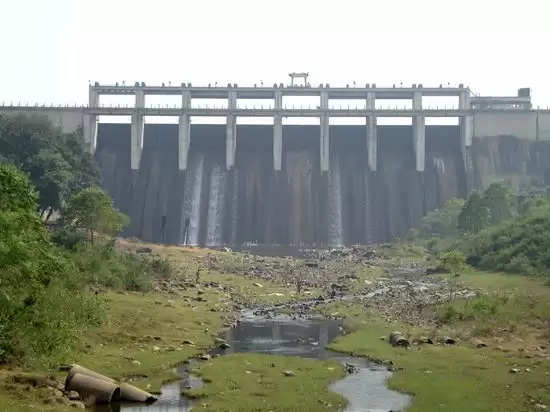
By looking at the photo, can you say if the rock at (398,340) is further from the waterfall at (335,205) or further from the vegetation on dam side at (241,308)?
the waterfall at (335,205)

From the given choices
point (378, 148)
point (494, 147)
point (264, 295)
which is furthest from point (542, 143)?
A: point (264, 295)

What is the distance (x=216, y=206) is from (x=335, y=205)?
12.1 m

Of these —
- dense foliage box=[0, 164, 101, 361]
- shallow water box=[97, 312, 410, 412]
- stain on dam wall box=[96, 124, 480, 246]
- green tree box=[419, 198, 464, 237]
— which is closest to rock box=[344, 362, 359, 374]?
shallow water box=[97, 312, 410, 412]

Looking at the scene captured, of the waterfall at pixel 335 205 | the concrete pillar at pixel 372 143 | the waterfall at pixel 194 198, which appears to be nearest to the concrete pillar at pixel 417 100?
the concrete pillar at pixel 372 143

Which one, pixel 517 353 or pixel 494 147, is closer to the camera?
pixel 517 353

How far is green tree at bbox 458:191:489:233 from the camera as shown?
5364cm

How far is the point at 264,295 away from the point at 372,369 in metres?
14.7

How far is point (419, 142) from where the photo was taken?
68.3 meters

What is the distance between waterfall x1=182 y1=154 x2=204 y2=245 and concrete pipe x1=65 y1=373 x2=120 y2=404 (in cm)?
5163

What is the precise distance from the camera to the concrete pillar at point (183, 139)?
225 feet

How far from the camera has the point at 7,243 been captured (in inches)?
550

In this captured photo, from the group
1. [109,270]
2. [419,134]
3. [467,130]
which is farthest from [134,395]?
[467,130]

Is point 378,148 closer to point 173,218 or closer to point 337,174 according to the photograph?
point 337,174

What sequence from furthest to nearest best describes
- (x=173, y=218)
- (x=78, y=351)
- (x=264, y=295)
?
(x=173, y=218) < (x=264, y=295) < (x=78, y=351)
